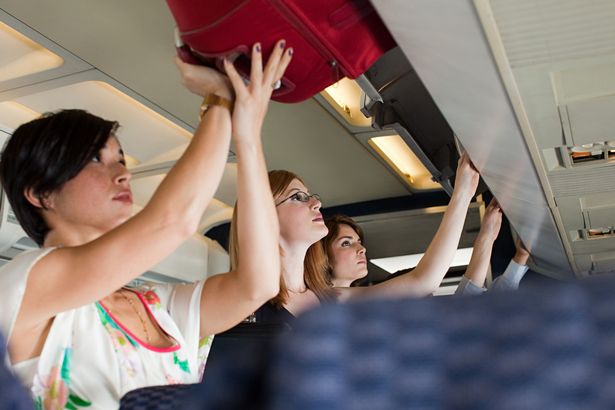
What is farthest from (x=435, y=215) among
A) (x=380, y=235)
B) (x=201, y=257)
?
(x=201, y=257)

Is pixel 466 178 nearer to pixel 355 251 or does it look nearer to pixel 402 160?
pixel 355 251

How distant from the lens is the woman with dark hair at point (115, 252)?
3.45 feet

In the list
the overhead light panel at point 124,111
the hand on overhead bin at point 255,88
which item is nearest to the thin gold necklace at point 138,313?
the hand on overhead bin at point 255,88

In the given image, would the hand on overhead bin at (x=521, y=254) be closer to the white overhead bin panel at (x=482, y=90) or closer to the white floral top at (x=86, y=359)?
the white overhead bin panel at (x=482, y=90)

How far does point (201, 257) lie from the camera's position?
5836 millimetres

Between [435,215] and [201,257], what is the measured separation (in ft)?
6.35

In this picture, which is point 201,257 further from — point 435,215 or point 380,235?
point 435,215

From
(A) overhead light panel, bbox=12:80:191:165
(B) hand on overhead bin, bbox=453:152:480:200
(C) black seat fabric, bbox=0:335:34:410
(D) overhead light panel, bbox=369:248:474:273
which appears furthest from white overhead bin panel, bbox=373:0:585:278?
(D) overhead light panel, bbox=369:248:474:273

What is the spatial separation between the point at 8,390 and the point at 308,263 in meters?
2.28

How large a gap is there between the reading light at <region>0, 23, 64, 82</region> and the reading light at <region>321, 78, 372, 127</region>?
1267mm

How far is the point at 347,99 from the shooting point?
12.2 feet

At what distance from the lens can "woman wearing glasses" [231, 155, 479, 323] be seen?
2.28 metres

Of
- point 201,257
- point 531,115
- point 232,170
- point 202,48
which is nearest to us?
point 202,48

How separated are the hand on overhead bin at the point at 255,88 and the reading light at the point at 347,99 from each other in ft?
6.96
